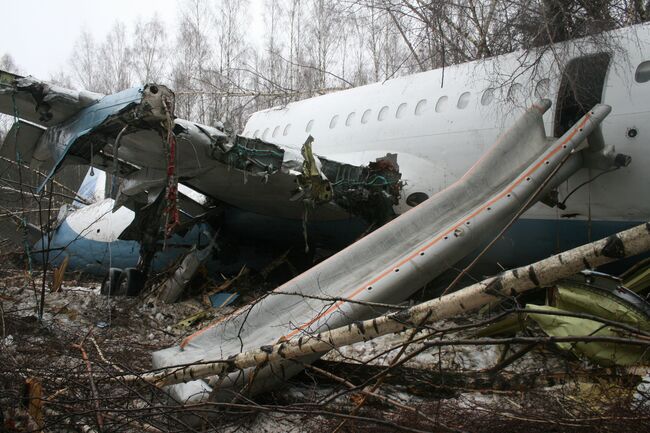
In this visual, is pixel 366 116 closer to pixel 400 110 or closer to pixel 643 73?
pixel 400 110

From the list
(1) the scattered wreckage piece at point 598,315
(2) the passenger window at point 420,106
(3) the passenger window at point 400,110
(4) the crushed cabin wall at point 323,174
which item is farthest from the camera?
(3) the passenger window at point 400,110

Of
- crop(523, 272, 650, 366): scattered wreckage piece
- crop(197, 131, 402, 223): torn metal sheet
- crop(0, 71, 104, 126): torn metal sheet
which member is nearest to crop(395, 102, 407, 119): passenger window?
crop(197, 131, 402, 223): torn metal sheet

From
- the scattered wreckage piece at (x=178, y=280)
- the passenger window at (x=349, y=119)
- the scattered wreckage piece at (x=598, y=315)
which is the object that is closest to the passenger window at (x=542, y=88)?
the scattered wreckage piece at (x=598, y=315)

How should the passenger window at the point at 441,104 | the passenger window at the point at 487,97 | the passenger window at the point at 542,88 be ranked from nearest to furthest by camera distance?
the passenger window at the point at 542,88
the passenger window at the point at 487,97
the passenger window at the point at 441,104

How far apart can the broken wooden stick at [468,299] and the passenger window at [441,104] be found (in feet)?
16.3

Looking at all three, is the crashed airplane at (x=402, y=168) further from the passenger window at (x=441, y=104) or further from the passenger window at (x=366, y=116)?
the passenger window at (x=366, y=116)

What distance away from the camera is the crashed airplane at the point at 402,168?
15.8ft

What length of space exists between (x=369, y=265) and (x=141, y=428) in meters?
2.41

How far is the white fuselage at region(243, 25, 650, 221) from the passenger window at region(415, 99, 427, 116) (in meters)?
0.01

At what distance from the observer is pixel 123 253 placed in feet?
35.9

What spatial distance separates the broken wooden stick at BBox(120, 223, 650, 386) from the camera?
9.37 feet

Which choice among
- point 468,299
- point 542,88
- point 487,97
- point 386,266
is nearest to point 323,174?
point 487,97

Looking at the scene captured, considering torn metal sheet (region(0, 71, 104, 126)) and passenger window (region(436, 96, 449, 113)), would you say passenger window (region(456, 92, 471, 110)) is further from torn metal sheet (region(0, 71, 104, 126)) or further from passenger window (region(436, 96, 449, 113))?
torn metal sheet (region(0, 71, 104, 126))

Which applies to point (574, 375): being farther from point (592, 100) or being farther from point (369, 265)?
point (592, 100)
